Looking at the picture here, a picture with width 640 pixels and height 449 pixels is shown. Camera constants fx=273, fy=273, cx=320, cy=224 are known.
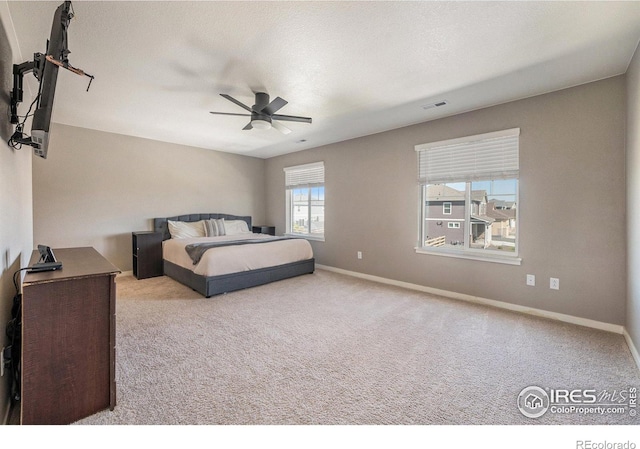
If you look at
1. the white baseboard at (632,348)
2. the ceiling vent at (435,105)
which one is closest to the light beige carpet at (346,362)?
the white baseboard at (632,348)

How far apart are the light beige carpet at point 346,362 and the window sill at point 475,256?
0.61 metres

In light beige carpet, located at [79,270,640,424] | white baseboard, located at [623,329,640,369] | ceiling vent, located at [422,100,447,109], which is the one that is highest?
ceiling vent, located at [422,100,447,109]

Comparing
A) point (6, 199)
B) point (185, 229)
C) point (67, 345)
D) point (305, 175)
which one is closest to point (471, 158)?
point (305, 175)

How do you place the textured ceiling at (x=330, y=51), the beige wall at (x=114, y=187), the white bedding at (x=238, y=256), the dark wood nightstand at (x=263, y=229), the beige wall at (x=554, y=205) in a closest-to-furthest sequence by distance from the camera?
the textured ceiling at (x=330, y=51) → the beige wall at (x=554, y=205) → the white bedding at (x=238, y=256) → the beige wall at (x=114, y=187) → the dark wood nightstand at (x=263, y=229)

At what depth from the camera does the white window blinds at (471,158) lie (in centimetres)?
330

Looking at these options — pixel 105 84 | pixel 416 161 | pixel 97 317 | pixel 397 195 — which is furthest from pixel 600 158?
pixel 105 84

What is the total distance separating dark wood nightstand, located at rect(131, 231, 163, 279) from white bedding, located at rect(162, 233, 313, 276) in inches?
5.0

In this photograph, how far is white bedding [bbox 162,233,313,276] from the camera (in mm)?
3738

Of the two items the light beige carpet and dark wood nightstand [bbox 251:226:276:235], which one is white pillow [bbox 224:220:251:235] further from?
the light beige carpet

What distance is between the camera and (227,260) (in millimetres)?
3846

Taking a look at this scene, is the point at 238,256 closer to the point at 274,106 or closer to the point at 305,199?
the point at 274,106

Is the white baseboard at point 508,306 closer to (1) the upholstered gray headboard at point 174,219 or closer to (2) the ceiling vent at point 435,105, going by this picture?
(2) the ceiling vent at point 435,105

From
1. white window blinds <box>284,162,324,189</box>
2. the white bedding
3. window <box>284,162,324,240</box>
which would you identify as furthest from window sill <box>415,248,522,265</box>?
white window blinds <box>284,162,324,189</box>

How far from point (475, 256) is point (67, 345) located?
403 cm
